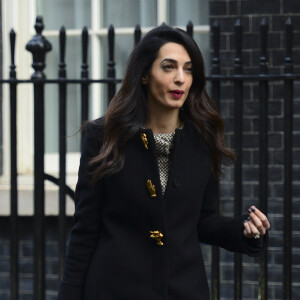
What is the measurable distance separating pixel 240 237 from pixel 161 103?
22.2 inches

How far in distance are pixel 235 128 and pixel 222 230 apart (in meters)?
1.18

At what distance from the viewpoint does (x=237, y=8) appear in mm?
5711

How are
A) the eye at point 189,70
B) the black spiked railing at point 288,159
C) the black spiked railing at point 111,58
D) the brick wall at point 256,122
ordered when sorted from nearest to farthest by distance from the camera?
1. the eye at point 189,70
2. the black spiked railing at point 288,159
3. the black spiked railing at point 111,58
4. the brick wall at point 256,122

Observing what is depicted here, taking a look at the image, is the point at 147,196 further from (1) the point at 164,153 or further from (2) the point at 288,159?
(2) the point at 288,159

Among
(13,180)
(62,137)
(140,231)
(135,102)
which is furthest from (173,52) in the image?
(13,180)

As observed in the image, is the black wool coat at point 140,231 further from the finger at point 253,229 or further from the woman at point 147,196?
the finger at point 253,229

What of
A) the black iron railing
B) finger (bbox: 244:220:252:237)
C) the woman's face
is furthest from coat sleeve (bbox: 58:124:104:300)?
the black iron railing

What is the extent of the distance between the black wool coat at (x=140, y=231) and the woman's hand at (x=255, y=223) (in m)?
0.09

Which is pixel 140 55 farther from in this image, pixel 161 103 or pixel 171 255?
pixel 171 255

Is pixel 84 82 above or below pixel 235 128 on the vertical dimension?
above

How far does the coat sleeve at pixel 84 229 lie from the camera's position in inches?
121

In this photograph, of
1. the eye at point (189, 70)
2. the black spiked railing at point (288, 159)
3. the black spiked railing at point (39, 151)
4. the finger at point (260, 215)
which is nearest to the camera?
the finger at point (260, 215)

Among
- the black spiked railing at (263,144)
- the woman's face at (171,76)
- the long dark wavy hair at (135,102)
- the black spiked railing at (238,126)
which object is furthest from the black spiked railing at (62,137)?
the woman's face at (171,76)

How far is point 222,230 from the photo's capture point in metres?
3.18
